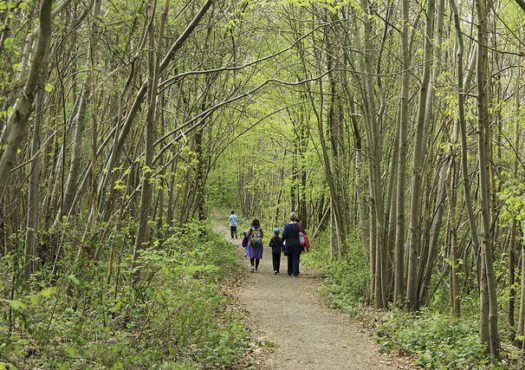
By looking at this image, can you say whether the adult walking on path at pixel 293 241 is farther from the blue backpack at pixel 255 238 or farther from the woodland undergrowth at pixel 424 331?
the woodland undergrowth at pixel 424 331

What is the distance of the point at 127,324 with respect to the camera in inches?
232

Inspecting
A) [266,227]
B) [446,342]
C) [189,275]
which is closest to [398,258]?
[446,342]

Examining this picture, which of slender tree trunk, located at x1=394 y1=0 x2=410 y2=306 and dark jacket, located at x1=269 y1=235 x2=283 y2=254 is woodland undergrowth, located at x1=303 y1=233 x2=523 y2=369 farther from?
dark jacket, located at x1=269 y1=235 x2=283 y2=254

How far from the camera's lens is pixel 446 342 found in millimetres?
6844

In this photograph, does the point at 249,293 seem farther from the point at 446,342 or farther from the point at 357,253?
the point at 446,342

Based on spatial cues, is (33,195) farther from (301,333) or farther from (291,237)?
(291,237)

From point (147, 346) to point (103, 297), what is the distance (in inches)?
34.2

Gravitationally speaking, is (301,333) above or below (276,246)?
below

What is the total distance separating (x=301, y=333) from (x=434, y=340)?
6.62 ft

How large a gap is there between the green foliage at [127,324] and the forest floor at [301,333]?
53 cm

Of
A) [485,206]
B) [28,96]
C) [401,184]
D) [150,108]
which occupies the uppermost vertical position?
[150,108]

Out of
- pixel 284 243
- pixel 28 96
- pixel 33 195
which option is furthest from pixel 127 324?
pixel 284 243

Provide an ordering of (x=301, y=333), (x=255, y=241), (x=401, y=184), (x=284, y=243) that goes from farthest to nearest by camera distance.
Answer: (x=255, y=241)
(x=284, y=243)
(x=401, y=184)
(x=301, y=333)

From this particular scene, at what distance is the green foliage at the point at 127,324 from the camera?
4.80m
